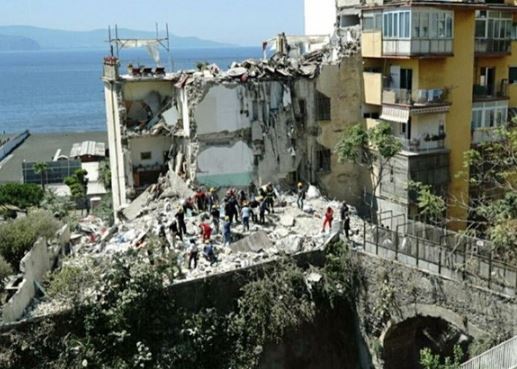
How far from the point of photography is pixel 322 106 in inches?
1240

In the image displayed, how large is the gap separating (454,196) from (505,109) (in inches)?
204

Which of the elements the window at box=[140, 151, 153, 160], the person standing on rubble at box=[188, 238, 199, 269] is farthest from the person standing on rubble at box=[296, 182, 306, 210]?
the window at box=[140, 151, 153, 160]

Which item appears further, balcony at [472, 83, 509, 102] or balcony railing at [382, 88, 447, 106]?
balcony at [472, 83, 509, 102]

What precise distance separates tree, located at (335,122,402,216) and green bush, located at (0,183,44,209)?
23.4 meters

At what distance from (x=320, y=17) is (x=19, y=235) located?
22282 mm

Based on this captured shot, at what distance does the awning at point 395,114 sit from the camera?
29594 millimetres

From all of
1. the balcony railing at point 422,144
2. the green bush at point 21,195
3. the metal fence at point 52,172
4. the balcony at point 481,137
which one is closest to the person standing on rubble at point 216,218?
the balcony railing at point 422,144

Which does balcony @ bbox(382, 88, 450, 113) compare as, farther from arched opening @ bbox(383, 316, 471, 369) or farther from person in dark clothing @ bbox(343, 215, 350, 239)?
arched opening @ bbox(383, 316, 471, 369)

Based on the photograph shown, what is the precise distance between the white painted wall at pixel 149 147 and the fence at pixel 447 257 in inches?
516

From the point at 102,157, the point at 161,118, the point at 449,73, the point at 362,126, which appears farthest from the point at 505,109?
the point at 102,157

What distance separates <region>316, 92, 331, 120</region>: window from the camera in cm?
3144

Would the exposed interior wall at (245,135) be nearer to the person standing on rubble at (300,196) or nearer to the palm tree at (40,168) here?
the person standing on rubble at (300,196)

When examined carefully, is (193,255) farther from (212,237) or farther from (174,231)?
(212,237)

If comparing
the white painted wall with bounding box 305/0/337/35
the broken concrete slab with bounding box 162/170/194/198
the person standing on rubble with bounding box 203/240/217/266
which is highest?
the white painted wall with bounding box 305/0/337/35
